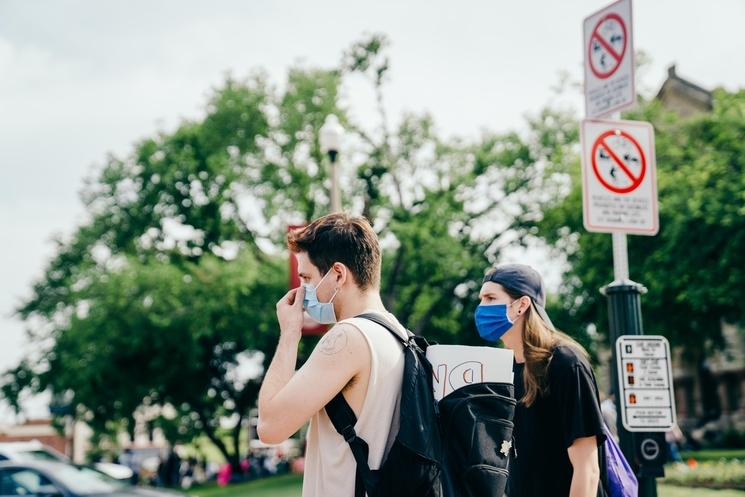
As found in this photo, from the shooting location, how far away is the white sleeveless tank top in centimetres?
247

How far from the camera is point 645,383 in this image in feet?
17.3

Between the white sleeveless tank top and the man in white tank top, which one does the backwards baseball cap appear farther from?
the white sleeveless tank top

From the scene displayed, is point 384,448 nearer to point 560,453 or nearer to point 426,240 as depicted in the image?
point 560,453

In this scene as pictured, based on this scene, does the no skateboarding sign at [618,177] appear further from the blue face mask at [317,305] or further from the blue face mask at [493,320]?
the blue face mask at [317,305]

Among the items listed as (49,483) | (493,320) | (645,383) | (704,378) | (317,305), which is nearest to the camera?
(317,305)

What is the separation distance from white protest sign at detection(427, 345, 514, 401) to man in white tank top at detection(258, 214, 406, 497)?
0.13 m

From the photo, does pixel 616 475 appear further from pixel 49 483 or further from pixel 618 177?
pixel 49 483

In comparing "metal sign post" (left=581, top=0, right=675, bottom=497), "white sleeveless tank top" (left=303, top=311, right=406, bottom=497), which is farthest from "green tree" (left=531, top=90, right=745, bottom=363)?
"white sleeveless tank top" (left=303, top=311, right=406, bottom=497)

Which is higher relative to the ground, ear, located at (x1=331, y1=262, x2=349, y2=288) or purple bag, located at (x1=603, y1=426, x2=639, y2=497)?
ear, located at (x1=331, y1=262, x2=349, y2=288)

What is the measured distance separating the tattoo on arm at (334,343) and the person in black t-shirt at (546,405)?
1179mm

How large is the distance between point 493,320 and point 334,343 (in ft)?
4.86

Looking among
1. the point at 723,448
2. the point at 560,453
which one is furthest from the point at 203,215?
the point at 560,453

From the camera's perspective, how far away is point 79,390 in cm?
2995

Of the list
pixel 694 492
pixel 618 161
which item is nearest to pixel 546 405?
pixel 618 161
